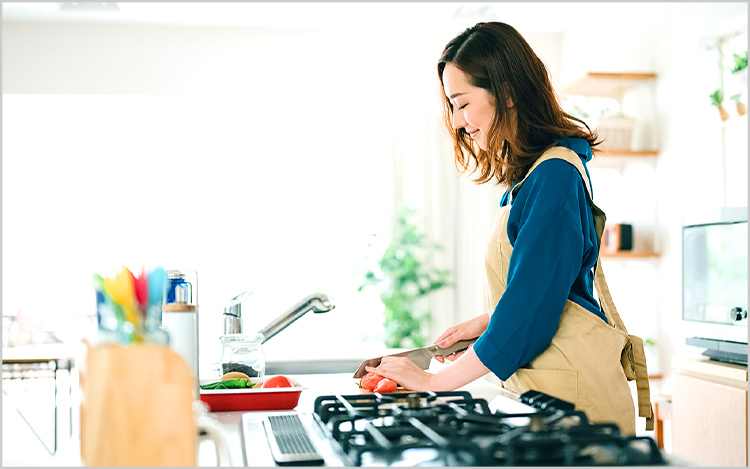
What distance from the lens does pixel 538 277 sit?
1213 mm

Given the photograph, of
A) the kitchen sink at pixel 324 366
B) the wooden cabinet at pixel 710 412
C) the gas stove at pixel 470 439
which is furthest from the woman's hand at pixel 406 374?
the wooden cabinet at pixel 710 412

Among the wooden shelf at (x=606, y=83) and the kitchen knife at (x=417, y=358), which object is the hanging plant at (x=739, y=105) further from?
the kitchen knife at (x=417, y=358)

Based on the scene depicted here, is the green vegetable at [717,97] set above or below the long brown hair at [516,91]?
above

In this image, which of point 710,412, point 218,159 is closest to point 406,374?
point 710,412

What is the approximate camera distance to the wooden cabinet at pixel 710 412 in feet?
6.73

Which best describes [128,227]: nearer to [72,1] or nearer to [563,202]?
[72,1]

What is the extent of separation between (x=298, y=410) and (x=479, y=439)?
1.91 feet

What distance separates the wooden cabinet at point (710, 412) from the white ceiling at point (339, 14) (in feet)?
8.11

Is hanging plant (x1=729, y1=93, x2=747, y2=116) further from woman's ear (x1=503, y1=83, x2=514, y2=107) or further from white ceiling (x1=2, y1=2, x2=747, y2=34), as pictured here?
woman's ear (x1=503, y1=83, x2=514, y2=107)

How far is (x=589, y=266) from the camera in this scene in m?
1.33

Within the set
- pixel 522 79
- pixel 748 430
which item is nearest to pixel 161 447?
pixel 522 79

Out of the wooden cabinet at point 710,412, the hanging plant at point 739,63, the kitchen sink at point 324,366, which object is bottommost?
the wooden cabinet at point 710,412

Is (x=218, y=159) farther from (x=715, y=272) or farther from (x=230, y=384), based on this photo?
(x=230, y=384)

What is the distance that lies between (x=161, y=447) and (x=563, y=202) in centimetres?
85
